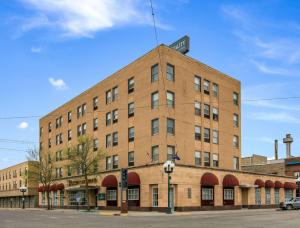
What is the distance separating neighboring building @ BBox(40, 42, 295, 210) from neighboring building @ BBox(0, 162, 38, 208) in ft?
97.5

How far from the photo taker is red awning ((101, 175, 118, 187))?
51031mm

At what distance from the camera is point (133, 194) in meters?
48.2

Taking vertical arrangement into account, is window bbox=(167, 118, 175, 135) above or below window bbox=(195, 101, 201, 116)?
below

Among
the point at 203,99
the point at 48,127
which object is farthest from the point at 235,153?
the point at 48,127

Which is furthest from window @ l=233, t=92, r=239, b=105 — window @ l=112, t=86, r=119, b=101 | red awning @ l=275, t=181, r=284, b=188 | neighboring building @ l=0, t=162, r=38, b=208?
neighboring building @ l=0, t=162, r=38, b=208

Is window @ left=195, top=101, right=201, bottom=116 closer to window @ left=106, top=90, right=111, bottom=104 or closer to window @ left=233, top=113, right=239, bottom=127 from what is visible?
window @ left=233, top=113, right=239, bottom=127

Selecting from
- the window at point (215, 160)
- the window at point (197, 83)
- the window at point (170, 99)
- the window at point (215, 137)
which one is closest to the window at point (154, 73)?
the window at point (170, 99)

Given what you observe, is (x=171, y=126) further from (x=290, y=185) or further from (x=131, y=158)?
(x=290, y=185)

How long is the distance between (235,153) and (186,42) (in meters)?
16.5

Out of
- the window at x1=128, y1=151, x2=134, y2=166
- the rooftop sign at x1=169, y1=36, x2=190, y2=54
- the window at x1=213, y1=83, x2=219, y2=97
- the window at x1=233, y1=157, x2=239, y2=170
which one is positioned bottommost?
the window at x1=233, y1=157, x2=239, y2=170

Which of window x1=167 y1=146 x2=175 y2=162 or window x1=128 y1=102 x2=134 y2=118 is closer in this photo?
window x1=167 y1=146 x2=175 y2=162

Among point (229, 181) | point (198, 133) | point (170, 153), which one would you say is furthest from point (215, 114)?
point (170, 153)

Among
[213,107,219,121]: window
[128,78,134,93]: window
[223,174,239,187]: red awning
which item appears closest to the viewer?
[223,174,239,187]: red awning

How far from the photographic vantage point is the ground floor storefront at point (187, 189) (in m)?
44.0
